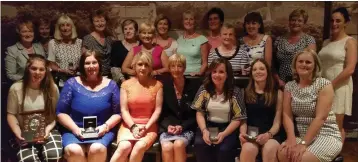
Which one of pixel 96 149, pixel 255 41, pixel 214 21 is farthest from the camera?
pixel 214 21

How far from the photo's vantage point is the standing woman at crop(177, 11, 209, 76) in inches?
162

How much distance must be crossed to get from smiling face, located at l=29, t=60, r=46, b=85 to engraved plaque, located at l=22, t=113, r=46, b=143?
299 millimetres


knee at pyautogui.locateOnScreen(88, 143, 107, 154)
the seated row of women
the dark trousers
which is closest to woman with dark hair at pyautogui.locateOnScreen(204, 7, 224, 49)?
the seated row of women

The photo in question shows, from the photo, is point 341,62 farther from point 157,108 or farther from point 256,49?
point 157,108

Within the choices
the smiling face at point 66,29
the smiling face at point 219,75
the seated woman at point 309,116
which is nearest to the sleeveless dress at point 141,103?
the smiling face at point 219,75

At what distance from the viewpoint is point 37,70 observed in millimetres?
3504

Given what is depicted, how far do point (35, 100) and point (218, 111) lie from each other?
4.88 feet

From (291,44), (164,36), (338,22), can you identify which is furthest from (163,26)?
(338,22)

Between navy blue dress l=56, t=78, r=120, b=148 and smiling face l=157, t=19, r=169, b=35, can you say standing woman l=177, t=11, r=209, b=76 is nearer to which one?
smiling face l=157, t=19, r=169, b=35

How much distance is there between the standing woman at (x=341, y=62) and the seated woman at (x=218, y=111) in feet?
2.97

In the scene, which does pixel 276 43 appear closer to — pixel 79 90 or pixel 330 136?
pixel 330 136

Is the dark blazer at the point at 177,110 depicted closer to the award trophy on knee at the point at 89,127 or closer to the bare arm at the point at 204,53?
the bare arm at the point at 204,53

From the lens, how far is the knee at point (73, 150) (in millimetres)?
3347

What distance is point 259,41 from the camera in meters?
3.99
